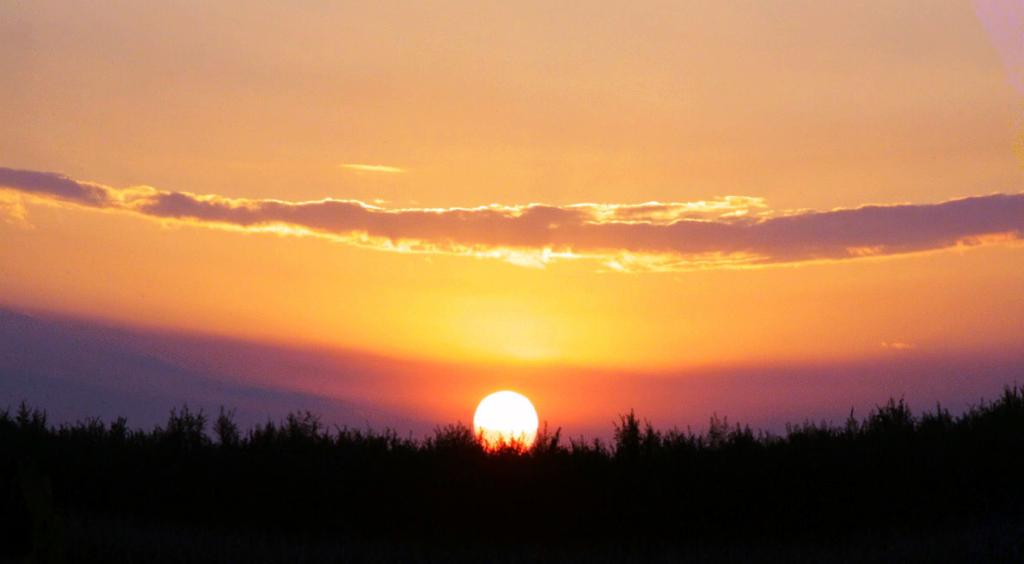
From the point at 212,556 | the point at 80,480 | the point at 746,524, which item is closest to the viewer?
the point at 212,556

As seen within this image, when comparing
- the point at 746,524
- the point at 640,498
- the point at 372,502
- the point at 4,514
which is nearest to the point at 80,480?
the point at 4,514

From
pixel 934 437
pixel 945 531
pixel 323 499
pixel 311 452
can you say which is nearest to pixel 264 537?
pixel 323 499

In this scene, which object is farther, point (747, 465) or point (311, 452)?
point (311, 452)

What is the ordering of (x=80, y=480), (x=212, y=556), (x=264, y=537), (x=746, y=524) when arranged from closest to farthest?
(x=212, y=556) < (x=264, y=537) < (x=746, y=524) < (x=80, y=480)

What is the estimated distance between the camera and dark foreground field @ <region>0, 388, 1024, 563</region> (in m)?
15.9

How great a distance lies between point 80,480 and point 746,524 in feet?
34.8

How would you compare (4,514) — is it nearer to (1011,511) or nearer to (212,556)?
(212,556)

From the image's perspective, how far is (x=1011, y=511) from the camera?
16.7 meters

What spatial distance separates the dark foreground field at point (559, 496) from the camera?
15.9 meters

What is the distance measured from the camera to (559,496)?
56.3 feet

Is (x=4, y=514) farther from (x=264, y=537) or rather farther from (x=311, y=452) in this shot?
(x=311, y=452)

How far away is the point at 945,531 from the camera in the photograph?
16.0 meters

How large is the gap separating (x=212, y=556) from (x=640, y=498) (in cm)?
643

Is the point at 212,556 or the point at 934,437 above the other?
the point at 934,437
